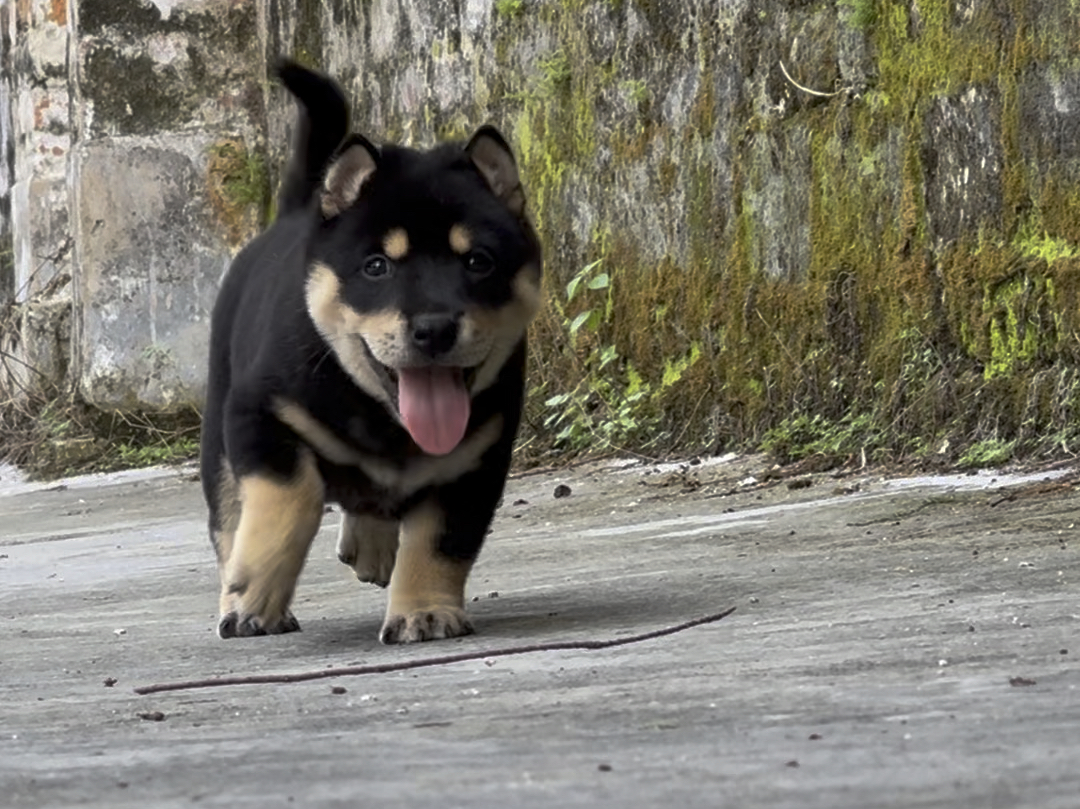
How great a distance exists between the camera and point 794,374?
716 cm

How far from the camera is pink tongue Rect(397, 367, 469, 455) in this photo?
4.21m

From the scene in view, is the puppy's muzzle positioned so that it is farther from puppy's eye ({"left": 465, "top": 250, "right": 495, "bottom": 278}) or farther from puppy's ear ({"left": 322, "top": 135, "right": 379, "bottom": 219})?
puppy's ear ({"left": 322, "top": 135, "right": 379, "bottom": 219})

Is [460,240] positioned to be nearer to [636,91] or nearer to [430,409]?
[430,409]

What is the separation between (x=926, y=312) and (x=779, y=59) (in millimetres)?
1223

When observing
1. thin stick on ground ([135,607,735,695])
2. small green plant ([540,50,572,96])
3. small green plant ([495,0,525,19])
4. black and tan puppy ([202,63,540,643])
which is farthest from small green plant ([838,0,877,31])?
thin stick on ground ([135,607,735,695])

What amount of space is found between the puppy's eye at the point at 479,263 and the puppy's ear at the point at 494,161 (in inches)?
8.7

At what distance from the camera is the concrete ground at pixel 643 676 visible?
2301 mm

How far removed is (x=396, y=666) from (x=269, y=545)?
2.65 feet

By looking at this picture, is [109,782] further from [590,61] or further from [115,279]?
[115,279]

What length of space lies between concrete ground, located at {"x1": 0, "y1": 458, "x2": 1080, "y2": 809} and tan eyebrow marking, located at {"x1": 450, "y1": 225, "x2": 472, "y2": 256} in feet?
2.46

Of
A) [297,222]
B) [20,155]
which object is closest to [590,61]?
[297,222]

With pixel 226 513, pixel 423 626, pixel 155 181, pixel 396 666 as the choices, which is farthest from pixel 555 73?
pixel 396 666

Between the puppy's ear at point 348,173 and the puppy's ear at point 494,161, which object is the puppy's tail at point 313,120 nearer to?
the puppy's ear at point 348,173

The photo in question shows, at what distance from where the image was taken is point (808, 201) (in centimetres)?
720
